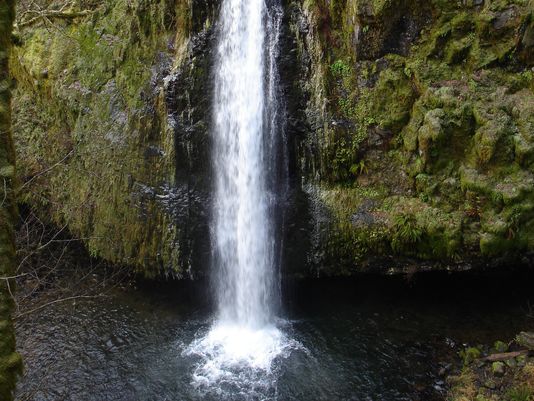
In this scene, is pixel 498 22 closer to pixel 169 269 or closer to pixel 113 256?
pixel 169 269

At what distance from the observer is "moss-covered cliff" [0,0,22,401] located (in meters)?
4.19

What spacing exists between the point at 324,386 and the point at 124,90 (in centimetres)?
798

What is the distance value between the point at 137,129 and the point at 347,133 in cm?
487

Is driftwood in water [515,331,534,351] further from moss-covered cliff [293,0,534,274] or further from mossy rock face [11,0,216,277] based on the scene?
mossy rock face [11,0,216,277]

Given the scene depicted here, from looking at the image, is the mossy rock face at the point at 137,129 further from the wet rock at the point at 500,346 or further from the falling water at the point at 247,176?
the wet rock at the point at 500,346

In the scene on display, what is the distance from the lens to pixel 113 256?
1090 cm

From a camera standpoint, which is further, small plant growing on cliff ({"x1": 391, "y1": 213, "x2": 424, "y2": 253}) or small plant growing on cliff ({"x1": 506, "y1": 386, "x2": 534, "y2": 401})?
small plant growing on cliff ({"x1": 391, "y1": 213, "x2": 424, "y2": 253})

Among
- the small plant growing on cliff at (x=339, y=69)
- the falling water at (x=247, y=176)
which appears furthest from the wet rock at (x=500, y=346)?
the small plant growing on cliff at (x=339, y=69)

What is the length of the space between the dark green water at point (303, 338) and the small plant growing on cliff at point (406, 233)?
49.9 inches

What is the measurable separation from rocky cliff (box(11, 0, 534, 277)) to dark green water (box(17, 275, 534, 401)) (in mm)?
832

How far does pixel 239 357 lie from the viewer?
855cm

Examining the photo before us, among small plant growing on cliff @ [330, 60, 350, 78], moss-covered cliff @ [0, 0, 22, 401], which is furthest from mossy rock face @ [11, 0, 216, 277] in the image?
moss-covered cliff @ [0, 0, 22, 401]

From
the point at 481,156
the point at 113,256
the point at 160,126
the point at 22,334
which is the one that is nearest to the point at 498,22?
the point at 481,156

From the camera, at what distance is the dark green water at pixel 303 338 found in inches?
305
